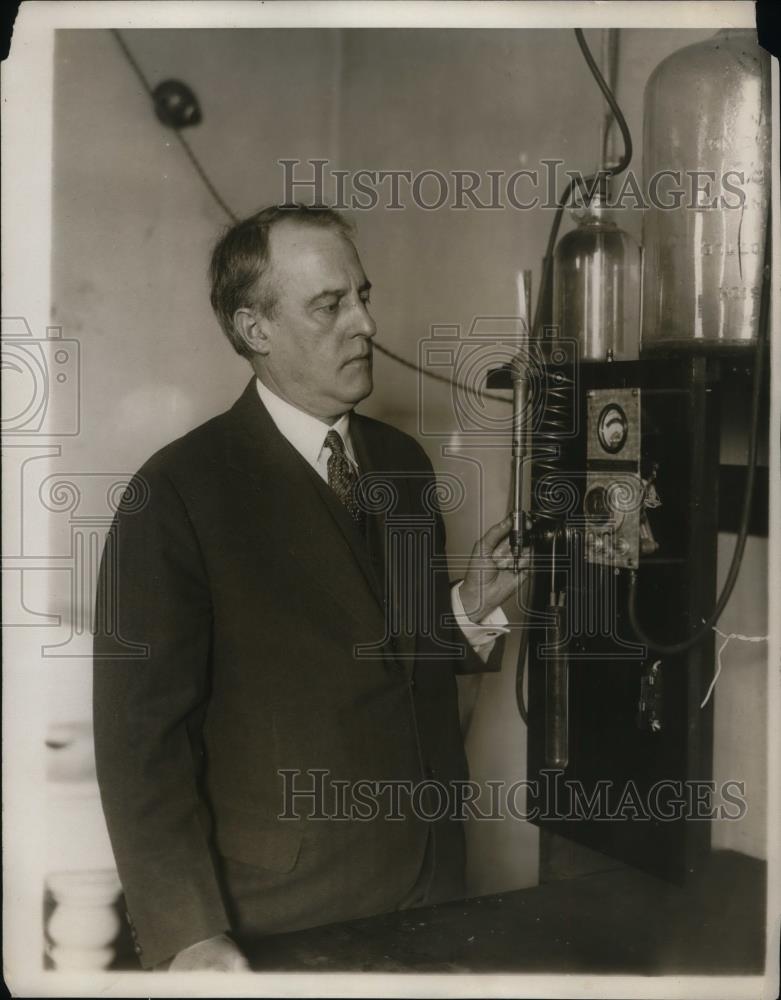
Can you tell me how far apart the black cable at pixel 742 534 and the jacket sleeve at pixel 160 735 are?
50 cm

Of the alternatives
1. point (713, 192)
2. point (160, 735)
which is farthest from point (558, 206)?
point (160, 735)

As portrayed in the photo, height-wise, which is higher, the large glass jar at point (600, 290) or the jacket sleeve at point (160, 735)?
the large glass jar at point (600, 290)

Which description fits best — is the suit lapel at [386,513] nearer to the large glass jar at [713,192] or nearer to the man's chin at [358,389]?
the man's chin at [358,389]

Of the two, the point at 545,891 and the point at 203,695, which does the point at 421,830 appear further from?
the point at 203,695

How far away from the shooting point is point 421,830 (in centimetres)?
126

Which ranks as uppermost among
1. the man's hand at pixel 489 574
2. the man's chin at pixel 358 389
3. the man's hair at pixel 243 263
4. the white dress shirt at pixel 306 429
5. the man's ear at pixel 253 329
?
the man's hair at pixel 243 263

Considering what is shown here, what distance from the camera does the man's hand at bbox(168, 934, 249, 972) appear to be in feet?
3.82

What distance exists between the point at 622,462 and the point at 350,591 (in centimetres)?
36

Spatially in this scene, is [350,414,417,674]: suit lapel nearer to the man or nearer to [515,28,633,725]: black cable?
the man

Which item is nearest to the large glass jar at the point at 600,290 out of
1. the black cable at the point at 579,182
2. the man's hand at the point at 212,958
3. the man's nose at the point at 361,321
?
the black cable at the point at 579,182

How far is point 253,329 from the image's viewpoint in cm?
121

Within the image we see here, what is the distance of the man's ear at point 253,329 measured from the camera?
1204 mm

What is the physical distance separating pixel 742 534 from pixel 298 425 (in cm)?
53

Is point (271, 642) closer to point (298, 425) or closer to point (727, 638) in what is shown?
point (298, 425)
